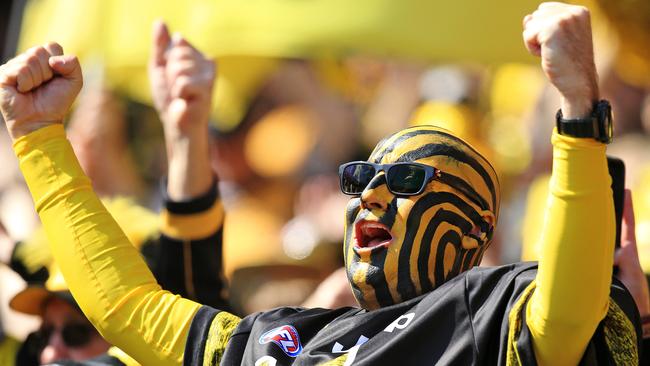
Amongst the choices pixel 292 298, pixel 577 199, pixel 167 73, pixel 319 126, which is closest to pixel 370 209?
pixel 577 199

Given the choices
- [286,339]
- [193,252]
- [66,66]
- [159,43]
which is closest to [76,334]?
[193,252]

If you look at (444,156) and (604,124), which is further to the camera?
(444,156)

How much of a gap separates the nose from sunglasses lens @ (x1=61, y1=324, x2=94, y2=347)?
6.05 feet

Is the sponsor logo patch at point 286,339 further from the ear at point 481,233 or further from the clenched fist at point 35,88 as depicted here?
the clenched fist at point 35,88

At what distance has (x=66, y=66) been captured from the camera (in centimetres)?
301

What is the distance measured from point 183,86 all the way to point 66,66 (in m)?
0.99

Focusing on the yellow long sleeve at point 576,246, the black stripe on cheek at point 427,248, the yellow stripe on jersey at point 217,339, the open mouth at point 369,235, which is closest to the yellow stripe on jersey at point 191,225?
the yellow stripe on jersey at point 217,339

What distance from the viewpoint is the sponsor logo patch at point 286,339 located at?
2738 mm

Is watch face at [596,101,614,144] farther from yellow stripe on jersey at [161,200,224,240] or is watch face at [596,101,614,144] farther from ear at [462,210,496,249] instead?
yellow stripe on jersey at [161,200,224,240]

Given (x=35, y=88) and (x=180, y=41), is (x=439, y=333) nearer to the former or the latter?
(x=35, y=88)

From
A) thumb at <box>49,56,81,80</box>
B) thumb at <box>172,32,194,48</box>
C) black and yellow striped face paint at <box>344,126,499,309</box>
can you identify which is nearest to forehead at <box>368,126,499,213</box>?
black and yellow striped face paint at <box>344,126,499,309</box>

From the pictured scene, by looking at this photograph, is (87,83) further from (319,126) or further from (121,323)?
(121,323)

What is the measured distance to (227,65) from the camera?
577 cm

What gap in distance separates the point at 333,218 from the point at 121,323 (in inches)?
95.0
